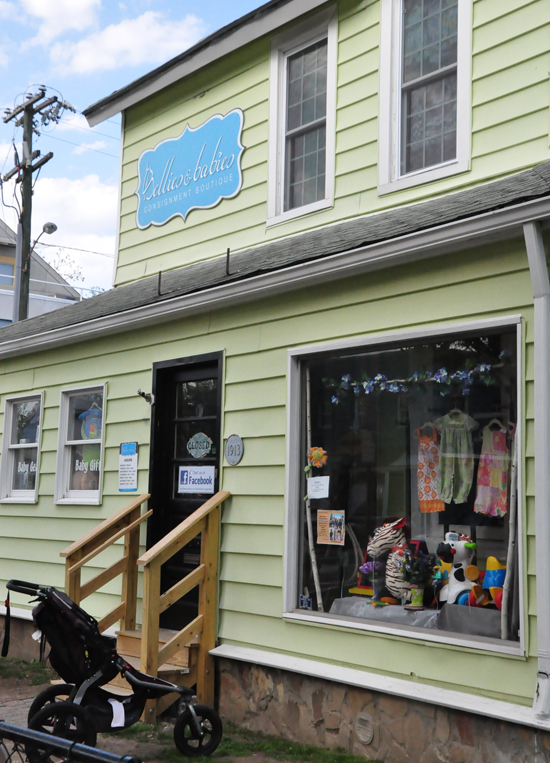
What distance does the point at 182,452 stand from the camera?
713 cm

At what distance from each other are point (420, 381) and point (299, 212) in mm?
2467

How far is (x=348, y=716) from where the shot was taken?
5074 mm

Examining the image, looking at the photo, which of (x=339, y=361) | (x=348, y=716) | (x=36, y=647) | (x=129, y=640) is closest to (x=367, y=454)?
(x=339, y=361)

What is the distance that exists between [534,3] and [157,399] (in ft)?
14.1

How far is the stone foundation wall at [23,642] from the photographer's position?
26.7 ft

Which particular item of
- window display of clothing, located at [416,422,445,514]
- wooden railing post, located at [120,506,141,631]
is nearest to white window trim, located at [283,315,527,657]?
window display of clothing, located at [416,422,445,514]

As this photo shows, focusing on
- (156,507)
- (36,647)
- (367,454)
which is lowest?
(36,647)

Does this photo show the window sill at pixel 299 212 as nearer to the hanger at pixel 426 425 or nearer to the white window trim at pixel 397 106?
the white window trim at pixel 397 106

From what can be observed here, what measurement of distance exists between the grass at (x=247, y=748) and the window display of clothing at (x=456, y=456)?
1698 mm

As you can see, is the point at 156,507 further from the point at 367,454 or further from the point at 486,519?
the point at 486,519

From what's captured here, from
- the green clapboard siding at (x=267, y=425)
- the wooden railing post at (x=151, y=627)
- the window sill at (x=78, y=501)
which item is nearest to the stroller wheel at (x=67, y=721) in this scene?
the wooden railing post at (x=151, y=627)

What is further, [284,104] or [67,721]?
[284,104]

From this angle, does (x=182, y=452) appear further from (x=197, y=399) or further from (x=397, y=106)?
(x=397, y=106)

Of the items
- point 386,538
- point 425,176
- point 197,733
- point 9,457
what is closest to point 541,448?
point 386,538
